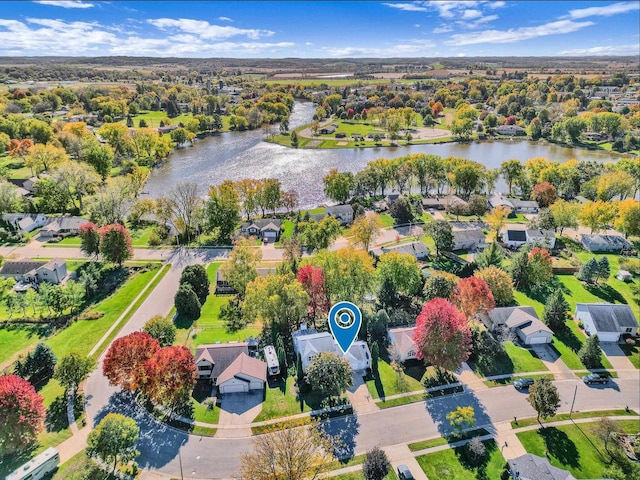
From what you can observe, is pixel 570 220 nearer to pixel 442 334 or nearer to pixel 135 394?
pixel 442 334

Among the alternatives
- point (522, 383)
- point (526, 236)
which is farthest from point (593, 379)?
point (526, 236)

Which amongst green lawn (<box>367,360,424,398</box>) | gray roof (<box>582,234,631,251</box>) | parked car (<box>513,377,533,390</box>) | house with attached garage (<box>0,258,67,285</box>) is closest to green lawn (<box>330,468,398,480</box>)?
green lawn (<box>367,360,424,398</box>)

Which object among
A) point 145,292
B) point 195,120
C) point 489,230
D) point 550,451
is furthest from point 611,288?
point 195,120

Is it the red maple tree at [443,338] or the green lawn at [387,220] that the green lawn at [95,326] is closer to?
the red maple tree at [443,338]

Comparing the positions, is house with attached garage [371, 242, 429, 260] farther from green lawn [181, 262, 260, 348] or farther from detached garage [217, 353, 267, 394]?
detached garage [217, 353, 267, 394]

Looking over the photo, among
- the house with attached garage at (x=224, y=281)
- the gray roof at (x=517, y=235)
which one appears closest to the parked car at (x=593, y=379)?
the gray roof at (x=517, y=235)
